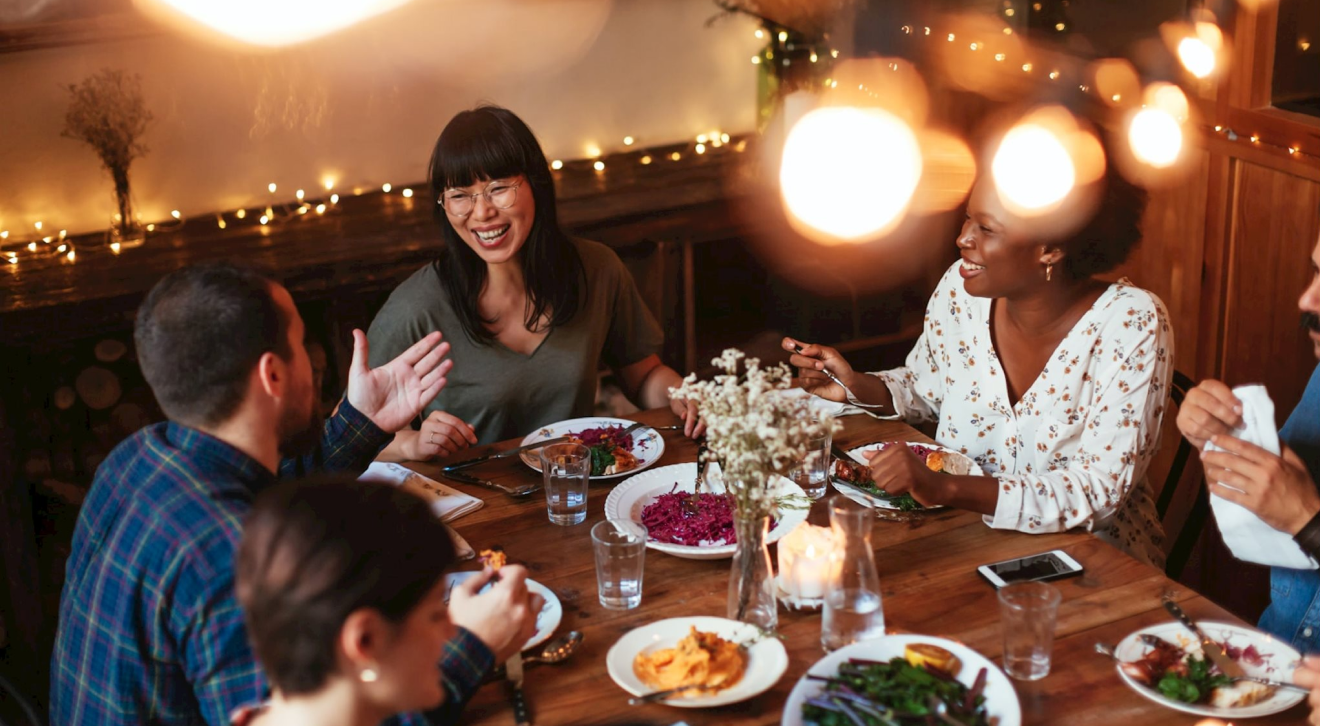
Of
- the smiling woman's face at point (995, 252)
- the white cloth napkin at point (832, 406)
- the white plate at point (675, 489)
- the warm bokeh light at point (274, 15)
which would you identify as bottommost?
the white plate at point (675, 489)

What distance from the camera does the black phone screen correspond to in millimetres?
1884

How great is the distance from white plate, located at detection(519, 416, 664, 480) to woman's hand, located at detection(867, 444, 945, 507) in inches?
19.5

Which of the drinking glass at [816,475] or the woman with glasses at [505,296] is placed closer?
the drinking glass at [816,475]

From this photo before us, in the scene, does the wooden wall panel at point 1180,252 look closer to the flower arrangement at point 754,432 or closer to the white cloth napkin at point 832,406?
the white cloth napkin at point 832,406

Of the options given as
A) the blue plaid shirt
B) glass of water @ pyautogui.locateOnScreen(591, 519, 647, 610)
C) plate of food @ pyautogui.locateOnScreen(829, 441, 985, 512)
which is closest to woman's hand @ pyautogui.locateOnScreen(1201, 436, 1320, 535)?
plate of food @ pyautogui.locateOnScreen(829, 441, 985, 512)

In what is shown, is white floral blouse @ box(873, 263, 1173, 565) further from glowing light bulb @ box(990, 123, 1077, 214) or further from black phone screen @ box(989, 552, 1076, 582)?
glowing light bulb @ box(990, 123, 1077, 214)

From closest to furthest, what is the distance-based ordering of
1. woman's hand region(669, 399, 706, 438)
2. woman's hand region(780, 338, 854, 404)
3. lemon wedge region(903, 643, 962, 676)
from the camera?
1. lemon wedge region(903, 643, 962, 676)
2. woman's hand region(669, 399, 706, 438)
3. woman's hand region(780, 338, 854, 404)

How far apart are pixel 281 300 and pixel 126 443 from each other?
0.97ft

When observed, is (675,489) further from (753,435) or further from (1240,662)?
(1240,662)

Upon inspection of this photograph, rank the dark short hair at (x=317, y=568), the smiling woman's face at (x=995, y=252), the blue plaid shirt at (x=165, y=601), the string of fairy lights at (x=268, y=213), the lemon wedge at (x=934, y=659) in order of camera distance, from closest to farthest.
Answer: the dark short hair at (x=317, y=568), the blue plaid shirt at (x=165, y=601), the lemon wedge at (x=934, y=659), the smiling woman's face at (x=995, y=252), the string of fairy lights at (x=268, y=213)

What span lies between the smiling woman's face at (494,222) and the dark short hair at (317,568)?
1454 mm

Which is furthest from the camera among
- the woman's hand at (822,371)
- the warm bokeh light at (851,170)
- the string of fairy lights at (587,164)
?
the warm bokeh light at (851,170)

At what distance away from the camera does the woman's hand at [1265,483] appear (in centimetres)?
186

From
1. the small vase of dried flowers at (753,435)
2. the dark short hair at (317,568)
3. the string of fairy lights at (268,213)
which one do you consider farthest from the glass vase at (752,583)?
the string of fairy lights at (268,213)
